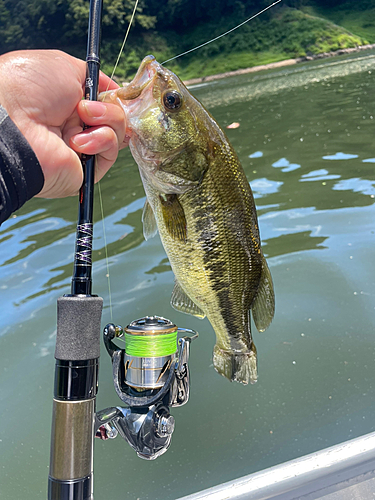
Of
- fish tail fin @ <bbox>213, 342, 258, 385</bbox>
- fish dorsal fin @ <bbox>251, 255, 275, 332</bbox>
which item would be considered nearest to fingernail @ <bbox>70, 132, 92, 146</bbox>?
fish dorsal fin @ <bbox>251, 255, 275, 332</bbox>

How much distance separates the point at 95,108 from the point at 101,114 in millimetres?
33

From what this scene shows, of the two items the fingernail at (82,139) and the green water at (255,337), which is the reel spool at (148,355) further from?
the green water at (255,337)

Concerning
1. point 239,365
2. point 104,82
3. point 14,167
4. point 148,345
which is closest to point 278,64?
point 104,82

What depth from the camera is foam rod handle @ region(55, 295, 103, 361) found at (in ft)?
4.78

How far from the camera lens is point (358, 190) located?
5.52 m

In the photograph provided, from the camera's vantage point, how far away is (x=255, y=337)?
339cm

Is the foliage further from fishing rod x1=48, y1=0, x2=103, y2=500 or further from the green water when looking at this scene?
fishing rod x1=48, y1=0, x2=103, y2=500

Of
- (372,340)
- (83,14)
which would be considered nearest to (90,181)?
(372,340)

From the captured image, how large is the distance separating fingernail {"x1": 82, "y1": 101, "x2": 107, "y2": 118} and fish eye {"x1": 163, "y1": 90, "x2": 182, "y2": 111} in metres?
0.27

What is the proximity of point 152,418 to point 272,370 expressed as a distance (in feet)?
5.51

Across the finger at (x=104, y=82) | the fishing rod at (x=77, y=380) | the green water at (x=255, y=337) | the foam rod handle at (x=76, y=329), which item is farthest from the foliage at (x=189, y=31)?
the foam rod handle at (x=76, y=329)

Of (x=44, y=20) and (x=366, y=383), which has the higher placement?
(x=44, y=20)

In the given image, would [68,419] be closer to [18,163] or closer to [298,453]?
[18,163]

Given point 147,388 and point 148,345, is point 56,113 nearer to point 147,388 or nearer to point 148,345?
point 148,345
